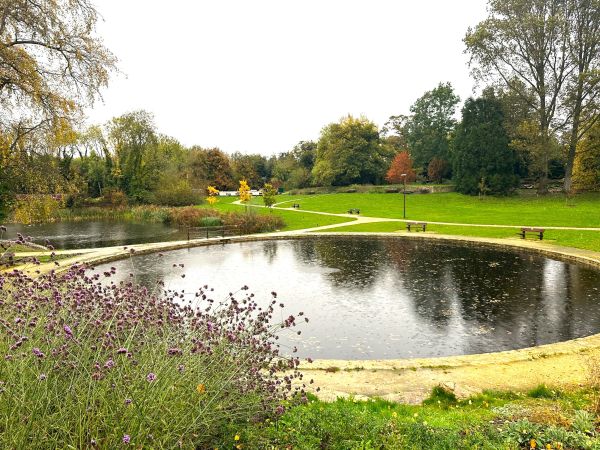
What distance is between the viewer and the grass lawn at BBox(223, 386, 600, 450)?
399 centimetres

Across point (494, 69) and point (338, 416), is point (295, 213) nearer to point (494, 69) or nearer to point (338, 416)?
point (494, 69)

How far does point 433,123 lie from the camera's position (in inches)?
2308

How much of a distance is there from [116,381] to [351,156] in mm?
58819

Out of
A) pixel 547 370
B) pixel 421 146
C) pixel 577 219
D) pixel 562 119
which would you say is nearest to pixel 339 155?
pixel 421 146

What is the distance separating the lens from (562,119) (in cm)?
4038

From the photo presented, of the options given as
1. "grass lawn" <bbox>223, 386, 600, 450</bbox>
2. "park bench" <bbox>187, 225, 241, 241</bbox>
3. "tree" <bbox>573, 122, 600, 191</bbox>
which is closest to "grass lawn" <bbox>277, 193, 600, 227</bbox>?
"tree" <bbox>573, 122, 600, 191</bbox>

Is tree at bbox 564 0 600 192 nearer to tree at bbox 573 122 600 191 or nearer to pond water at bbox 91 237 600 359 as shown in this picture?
tree at bbox 573 122 600 191

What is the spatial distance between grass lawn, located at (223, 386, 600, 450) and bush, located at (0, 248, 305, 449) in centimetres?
27

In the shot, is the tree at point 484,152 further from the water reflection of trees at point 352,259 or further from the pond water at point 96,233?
the pond water at point 96,233

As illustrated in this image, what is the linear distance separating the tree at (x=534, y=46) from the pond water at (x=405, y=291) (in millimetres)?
26651

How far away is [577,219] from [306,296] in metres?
24.4

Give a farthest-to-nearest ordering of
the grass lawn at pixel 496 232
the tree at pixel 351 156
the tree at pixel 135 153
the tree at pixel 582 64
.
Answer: the tree at pixel 351 156, the tree at pixel 135 153, the tree at pixel 582 64, the grass lawn at pixel 496 232

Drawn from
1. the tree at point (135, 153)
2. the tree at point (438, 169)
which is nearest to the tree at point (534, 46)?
the tree at point (438, 169)

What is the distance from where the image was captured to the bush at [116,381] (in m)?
3.31
